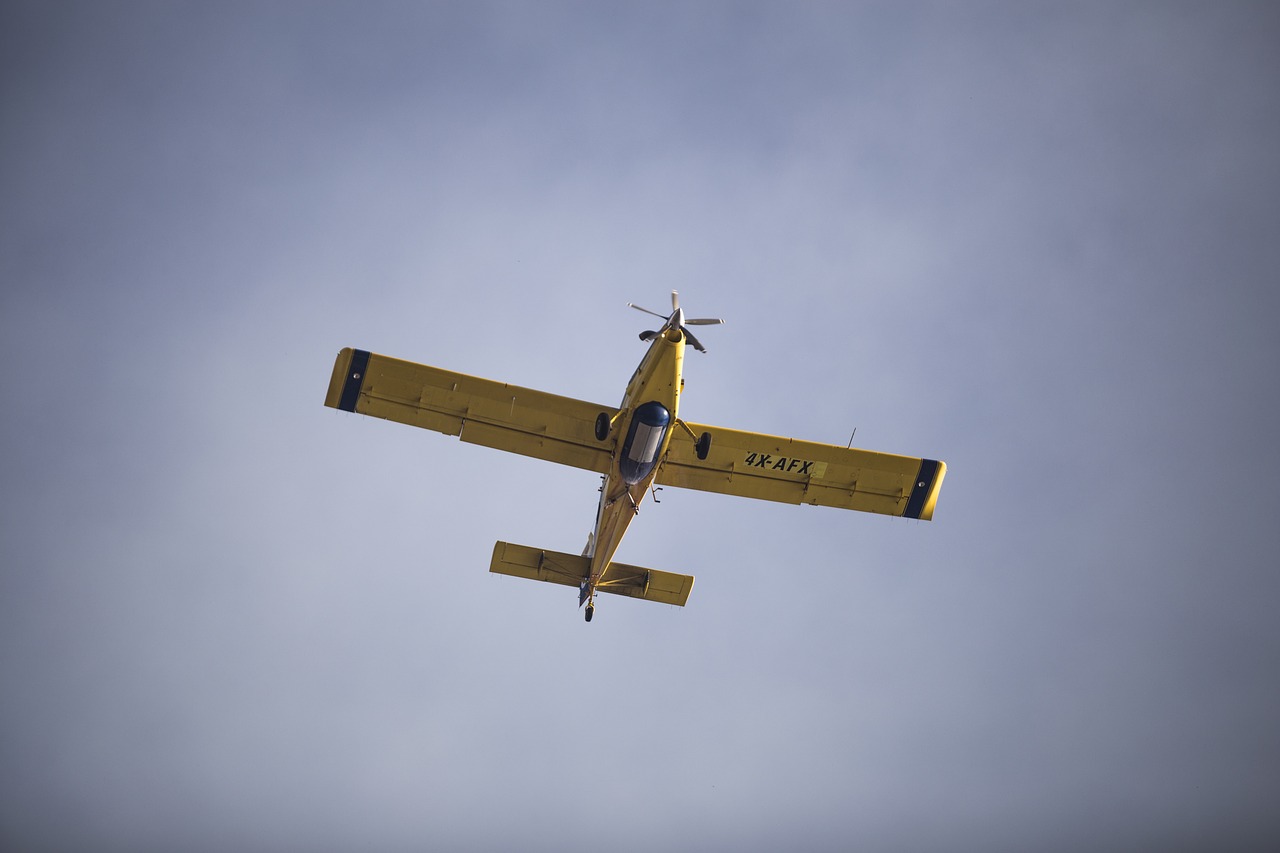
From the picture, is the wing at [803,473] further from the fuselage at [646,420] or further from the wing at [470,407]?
the wing at [470,407]

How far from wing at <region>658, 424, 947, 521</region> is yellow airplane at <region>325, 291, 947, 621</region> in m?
0.02

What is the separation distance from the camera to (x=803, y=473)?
23.4 metres

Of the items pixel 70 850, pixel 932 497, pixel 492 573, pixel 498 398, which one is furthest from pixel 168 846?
pixel 932 497

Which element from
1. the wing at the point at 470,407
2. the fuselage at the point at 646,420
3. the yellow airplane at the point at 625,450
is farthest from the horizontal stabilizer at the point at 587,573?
the wing at the point at 470,407

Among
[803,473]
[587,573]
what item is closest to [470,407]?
[587,573]

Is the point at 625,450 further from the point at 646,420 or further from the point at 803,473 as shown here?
the point at 803,473

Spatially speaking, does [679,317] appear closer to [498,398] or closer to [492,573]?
[498,398]

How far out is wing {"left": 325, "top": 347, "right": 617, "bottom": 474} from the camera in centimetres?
2195

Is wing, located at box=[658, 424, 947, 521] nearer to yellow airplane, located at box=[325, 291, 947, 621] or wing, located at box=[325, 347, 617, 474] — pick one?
yellow airplane, located at box=[325, 291, 947, 621]

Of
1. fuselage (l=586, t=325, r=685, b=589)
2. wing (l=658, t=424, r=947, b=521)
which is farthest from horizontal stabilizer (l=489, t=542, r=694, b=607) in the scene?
wing (l=658, t=424, r=947, b=521)

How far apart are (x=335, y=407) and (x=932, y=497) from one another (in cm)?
1405

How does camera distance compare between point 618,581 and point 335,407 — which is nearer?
point 335,407

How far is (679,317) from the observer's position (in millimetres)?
19781

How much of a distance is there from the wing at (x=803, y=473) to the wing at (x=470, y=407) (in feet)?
7.15
